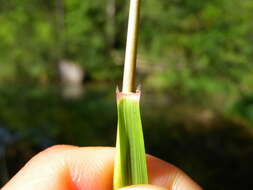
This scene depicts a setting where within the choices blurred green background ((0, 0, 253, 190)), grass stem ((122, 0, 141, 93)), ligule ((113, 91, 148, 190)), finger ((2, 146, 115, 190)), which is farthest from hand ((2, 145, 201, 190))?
blurred green background ((0, 0, 253, 190))

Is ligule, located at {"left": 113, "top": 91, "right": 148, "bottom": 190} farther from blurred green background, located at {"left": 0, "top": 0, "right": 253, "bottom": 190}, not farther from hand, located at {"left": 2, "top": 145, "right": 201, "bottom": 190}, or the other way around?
blurred green background, located at {"left": 0, "top": 0, "right": 253, "bottom": 190}

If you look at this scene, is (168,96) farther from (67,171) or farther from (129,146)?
(129,146)

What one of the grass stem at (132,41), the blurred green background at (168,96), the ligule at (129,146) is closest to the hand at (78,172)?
the ligule at (129,146)

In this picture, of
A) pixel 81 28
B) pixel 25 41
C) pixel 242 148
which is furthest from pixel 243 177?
pixel 25 41

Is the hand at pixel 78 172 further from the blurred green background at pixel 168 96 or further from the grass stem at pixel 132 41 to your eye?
the blurred green background at pixel 168 96

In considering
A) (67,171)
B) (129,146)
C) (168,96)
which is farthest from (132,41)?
(168,96)
